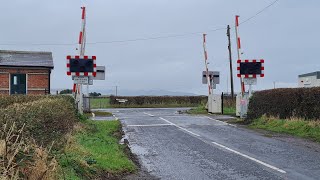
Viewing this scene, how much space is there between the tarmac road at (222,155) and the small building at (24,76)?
2064 centimetres

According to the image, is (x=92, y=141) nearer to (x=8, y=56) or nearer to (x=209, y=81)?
(x=209, y=81)

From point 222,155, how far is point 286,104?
9.32 metres

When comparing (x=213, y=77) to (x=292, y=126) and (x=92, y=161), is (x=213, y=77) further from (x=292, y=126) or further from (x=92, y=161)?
(x=92, y=161)

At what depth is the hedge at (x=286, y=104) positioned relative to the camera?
723 inches

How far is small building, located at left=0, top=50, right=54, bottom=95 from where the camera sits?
36562mm

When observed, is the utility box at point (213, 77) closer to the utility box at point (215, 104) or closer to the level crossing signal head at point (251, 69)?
the utility box at point (215, 104)

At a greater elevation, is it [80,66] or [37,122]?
[80,66]

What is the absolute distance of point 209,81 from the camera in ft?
117

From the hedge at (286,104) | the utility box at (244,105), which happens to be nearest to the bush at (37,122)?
the hedge at (286,104)

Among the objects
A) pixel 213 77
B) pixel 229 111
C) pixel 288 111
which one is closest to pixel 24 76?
pixel 213 77

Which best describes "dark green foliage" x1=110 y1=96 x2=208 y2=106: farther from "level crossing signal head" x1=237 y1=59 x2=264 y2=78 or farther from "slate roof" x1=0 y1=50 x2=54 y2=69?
"level crossing signal head" x1=237 y1=59 x2=264 y2=78

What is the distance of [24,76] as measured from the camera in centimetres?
3697

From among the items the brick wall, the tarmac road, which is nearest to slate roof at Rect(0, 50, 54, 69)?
the brick wall

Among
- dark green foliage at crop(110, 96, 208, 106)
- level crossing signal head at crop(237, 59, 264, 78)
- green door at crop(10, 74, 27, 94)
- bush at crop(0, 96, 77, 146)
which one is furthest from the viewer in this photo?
dark green foliage at crop(110, 96, 208, 106)
